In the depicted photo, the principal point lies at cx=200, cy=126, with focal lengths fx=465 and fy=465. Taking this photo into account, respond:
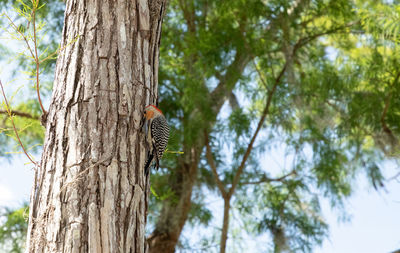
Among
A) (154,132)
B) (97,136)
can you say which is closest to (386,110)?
(154,132)

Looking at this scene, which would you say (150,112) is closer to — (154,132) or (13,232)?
(154,132)

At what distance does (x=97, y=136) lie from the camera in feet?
4.78

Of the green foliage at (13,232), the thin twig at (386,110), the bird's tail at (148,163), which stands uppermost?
the thin twig at (386,110)

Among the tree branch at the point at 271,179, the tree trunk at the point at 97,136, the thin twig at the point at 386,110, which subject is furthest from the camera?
the tree branch at the point at 271,179

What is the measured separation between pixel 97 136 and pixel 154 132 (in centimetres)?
25

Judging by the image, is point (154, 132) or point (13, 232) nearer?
point (154, 132)

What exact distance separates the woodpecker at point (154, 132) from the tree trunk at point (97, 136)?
37mm

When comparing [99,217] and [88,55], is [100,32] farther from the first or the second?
[99,217]

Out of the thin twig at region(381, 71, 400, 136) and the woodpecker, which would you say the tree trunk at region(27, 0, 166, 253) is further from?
the thin twig at region(381, 71, 400, 136)

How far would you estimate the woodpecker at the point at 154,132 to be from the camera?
1604 millimetres

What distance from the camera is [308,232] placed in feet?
14.6

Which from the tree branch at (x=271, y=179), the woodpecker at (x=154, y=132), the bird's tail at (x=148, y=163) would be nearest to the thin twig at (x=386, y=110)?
the tree branch at (x=271, y=179)

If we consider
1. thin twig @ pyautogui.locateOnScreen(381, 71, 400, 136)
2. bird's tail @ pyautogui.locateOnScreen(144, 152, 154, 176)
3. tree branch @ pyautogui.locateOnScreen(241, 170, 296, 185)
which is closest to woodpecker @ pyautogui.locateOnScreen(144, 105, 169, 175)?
bird's tail @ pyautogui.locateOnScreen(144, 152, 154, 176)

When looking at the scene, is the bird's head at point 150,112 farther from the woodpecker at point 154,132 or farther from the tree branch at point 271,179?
the tree branch at point 271,179
